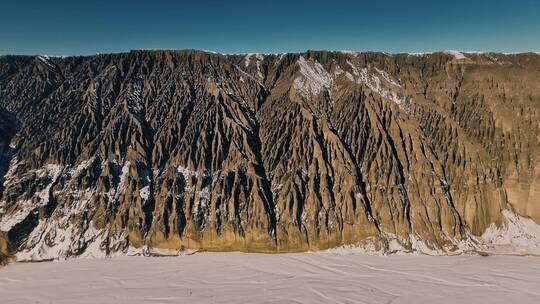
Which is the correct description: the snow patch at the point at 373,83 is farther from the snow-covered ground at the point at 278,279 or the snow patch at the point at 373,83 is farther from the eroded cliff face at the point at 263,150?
the snow-covered ground at the point at 278,279

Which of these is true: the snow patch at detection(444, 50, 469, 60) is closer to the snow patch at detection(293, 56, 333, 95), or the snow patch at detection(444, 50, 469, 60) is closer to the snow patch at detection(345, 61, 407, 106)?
the snow patch at detection(345, 61, 407, 106)

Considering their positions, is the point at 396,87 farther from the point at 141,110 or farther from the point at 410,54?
the point at 141,110

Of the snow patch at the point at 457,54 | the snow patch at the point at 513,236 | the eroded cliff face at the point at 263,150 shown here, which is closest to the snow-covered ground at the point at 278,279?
the snow patch at the point at 513,236

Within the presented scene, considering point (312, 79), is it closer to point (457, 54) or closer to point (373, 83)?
point (373, 83)

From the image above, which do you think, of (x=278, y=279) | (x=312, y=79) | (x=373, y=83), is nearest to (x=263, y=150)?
(x=312, y=79)

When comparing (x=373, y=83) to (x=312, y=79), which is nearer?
(x=373, y=83)

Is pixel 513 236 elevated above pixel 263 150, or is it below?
below

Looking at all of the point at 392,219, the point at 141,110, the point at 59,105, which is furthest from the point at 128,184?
the point at 392,219
